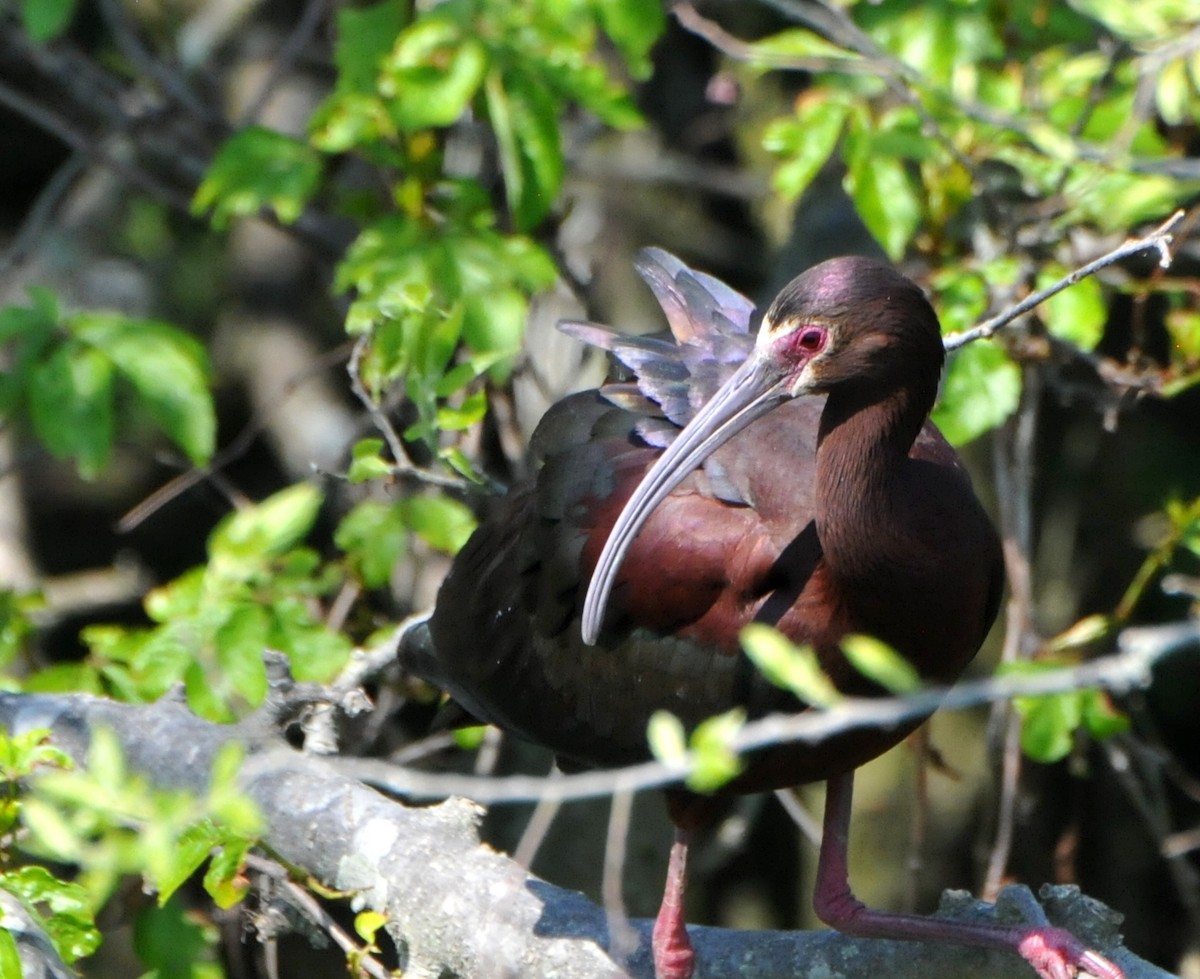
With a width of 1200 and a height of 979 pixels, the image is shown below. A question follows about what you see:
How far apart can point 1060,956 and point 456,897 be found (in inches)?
41.7

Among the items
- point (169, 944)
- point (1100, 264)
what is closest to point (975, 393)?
point (1100, 264)

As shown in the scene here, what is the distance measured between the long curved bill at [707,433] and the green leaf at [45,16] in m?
1.70

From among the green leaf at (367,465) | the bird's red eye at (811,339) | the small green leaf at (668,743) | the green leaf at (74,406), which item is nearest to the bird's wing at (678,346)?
the bird's red eye at (811,339)

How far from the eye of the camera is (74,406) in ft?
11.8

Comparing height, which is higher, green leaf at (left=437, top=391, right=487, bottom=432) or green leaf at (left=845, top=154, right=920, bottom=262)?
green leaf at (left=845, top=154, right=920, bottom=262)

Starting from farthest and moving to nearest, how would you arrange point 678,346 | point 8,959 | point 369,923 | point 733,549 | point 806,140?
point 806,140 < point 678,346 < point 733,549 < point 369,923 < point 8,959

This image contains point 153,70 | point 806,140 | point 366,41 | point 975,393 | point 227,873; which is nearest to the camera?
point 227,873

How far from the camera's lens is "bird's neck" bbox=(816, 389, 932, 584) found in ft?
10.0

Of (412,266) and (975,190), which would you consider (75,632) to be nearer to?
(412,266)

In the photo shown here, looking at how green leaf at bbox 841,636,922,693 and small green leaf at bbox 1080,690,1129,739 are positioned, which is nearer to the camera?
green leaf at bbox 841,636,922,693

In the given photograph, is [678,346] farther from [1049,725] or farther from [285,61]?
[285,61]

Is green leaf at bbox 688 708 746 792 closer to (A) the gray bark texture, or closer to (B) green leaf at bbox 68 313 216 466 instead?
(A) the gray bark texture

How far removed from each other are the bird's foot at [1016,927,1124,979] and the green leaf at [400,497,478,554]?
148cm

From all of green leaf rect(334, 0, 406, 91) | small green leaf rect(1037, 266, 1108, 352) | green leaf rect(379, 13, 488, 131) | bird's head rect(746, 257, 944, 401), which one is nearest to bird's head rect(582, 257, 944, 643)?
bird's head rect(746, 257, 944, 401)
